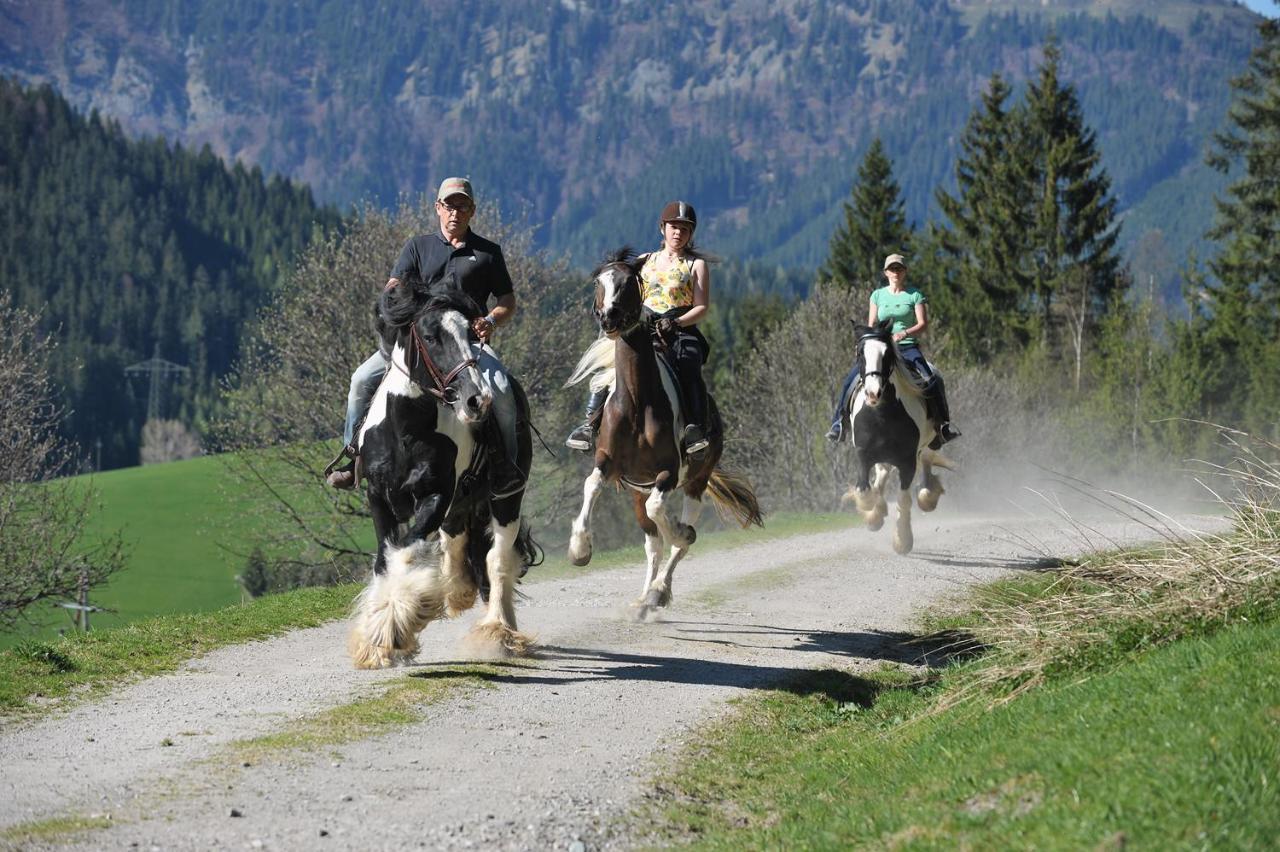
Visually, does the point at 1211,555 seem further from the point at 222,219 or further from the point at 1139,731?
the point at 222,219

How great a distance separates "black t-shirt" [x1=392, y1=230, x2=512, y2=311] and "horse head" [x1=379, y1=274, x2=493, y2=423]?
47cm

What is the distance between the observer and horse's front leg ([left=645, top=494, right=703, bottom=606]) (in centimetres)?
1295

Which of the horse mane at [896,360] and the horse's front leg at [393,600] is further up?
the horse mane at [896,360]

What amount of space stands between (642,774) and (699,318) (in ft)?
18.9

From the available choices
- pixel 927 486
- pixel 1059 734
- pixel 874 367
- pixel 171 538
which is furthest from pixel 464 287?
pixel 171 538

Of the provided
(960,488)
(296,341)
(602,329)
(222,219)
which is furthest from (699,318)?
(222,219)

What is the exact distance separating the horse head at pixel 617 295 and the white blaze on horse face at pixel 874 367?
4777 millimetres

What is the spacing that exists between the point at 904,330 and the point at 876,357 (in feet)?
3.25

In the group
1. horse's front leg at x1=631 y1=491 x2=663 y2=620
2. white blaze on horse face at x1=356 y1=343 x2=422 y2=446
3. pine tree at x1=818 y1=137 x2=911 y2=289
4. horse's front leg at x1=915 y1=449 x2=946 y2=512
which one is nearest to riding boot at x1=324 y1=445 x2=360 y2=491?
white blaze on horse face at x1=356 y1=343 x2=422 y2=446

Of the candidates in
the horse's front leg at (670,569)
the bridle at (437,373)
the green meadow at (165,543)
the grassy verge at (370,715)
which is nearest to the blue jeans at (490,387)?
the bridle at (437,373)

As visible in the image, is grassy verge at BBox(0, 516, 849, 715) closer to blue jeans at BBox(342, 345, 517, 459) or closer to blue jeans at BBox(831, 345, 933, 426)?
blue jeans at BBox(342, 345, 517, 459)

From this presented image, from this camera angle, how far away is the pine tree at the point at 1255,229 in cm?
4638

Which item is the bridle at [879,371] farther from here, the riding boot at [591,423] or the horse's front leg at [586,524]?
the horse's front leg at [586,524]

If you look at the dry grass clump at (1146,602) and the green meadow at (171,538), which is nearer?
the dry grass clump at (1146,602)
